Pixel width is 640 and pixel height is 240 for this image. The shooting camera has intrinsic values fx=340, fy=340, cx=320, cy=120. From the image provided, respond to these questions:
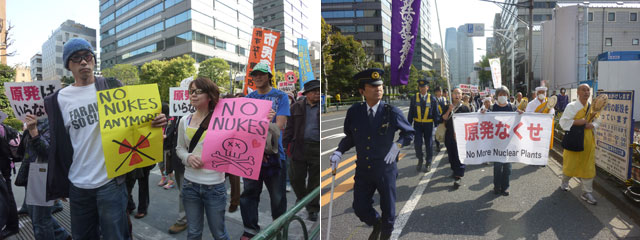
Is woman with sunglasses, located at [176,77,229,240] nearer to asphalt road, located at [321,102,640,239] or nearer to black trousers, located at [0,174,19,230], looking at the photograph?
asphalt road, located at [321,102,640,239]

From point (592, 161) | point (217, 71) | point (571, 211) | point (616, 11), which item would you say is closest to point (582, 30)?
point (616, 11)

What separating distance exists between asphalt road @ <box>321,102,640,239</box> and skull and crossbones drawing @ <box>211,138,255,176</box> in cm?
79

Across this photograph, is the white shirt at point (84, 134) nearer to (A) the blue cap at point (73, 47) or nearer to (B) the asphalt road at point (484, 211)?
(A) the blue cap at point (73, 47)

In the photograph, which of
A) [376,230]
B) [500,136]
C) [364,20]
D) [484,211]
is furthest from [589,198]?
[364,20]

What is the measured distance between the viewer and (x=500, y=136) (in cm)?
309

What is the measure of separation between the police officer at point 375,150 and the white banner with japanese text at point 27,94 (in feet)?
5.61

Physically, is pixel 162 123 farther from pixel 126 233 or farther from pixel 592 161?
pixel 592 161

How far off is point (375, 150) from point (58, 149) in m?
1.58

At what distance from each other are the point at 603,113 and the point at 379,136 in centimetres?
388

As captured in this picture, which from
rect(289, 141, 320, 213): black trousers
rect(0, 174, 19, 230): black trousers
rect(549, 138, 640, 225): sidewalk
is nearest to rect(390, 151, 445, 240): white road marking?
rect(289, 141, 320, 213): black trousers

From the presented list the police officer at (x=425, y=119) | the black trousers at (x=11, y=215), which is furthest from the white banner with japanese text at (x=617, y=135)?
the black trousers at (x=11, y=215)

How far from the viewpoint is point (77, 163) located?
157cm

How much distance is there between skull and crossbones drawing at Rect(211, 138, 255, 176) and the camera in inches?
63.3

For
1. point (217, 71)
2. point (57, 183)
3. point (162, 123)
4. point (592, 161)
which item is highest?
point (217, 71)
